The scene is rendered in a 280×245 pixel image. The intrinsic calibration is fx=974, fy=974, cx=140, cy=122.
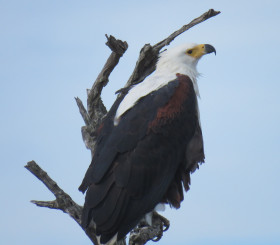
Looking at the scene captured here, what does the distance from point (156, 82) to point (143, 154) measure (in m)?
0.88

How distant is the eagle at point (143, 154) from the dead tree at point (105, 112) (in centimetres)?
16

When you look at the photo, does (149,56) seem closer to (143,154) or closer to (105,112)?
(105,112)

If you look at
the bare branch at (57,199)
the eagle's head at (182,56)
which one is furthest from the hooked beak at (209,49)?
the bare branch at (57,199)

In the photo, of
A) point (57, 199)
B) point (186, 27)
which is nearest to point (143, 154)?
point (57, 199)

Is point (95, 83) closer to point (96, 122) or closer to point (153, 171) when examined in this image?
point (96, 122)

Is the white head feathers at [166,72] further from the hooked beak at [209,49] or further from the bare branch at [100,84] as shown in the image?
the bare branch at [100,84]

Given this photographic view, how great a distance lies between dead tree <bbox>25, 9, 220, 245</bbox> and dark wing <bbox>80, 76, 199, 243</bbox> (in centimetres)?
17

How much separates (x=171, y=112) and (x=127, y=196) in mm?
1023

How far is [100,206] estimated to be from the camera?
9.61 m

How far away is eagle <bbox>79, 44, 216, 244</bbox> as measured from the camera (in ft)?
31.6

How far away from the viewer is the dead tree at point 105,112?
9.58 meters

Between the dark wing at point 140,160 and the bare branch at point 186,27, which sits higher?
the bare branch at point 186,27

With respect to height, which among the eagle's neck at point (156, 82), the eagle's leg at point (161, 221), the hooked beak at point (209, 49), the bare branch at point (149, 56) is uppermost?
the bare branch at point (149, 56)

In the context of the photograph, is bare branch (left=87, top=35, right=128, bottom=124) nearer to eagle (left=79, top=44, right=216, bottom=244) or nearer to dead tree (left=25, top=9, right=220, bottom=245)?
dead tree (left=25, top=9, right=220, bottom=245)
